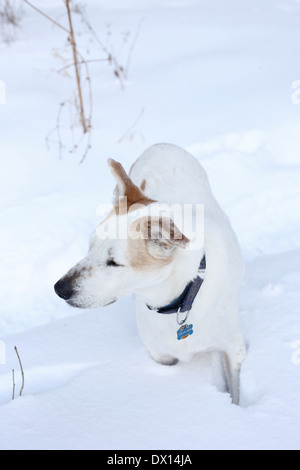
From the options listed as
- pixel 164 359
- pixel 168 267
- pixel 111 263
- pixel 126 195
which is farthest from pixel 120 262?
pixel 164 359

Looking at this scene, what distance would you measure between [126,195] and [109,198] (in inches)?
70.8

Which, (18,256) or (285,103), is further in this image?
(285,103)

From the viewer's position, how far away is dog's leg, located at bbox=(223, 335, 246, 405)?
2.32 metres

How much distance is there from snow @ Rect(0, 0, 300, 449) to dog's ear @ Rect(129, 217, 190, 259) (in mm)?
728

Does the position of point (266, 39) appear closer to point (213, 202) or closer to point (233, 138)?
point (233, 138)

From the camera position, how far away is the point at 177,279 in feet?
6.44

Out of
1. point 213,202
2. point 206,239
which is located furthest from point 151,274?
point 213,202

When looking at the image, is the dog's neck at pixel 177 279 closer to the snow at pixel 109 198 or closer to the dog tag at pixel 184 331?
the dog tag at pixel 184 331

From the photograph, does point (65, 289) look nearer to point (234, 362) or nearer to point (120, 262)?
point (120, 262)

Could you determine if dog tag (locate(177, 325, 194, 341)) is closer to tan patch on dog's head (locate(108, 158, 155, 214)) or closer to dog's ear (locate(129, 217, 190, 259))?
dog's ear (locate(129, 217, 190, 259))

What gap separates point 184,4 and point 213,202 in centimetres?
484

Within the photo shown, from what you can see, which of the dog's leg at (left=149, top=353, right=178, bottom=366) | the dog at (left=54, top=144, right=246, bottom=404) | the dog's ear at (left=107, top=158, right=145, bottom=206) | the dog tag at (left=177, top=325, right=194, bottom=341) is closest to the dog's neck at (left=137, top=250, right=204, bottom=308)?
the dog at (left=54, top=144, right=246, bottom=404)

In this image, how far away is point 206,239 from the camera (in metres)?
2.13

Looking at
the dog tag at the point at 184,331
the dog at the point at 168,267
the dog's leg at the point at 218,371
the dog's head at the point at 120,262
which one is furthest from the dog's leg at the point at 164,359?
the dog's head at the point at 120,262
